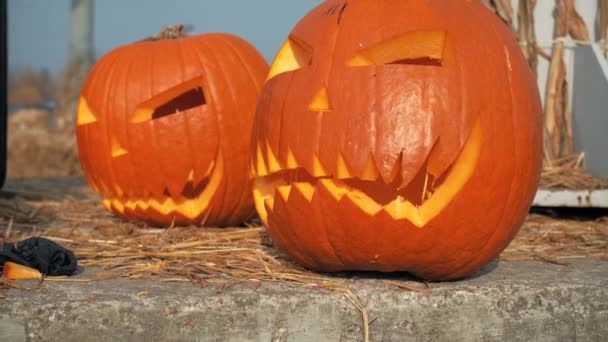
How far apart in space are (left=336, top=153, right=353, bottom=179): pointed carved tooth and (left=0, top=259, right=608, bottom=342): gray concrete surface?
1.03 ft

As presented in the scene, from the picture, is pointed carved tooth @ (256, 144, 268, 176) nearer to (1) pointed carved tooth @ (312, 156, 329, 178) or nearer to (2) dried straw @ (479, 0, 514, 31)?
(1) pointed carved tooth @ (312, 156, 329, 178)

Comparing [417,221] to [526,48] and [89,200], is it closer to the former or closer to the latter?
[526,48]

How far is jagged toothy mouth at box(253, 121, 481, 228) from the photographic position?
7.16 ft

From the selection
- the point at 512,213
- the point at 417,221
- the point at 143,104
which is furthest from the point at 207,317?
the point at 143,104

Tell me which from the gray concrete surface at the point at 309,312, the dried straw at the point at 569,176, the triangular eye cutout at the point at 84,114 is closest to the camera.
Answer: the gray concrete surface at the point at 309,312

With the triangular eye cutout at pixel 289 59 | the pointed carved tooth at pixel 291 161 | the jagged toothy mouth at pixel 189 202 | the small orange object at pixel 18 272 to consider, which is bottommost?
the jagged toothy mouth at pixel 189 202

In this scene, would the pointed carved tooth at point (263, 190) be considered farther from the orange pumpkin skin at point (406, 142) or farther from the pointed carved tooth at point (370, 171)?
the pointed carved tooth at point (370, 171)

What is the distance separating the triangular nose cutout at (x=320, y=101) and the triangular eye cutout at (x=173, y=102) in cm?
125

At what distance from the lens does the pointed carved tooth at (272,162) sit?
240cm

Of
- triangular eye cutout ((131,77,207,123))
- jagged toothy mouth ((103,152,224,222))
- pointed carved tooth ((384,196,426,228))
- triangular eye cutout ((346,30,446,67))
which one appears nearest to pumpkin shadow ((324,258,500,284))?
pointed carved tooth ((384,196,426,228))

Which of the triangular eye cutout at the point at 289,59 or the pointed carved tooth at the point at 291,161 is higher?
the triangular eye cutout at the point at 289,59

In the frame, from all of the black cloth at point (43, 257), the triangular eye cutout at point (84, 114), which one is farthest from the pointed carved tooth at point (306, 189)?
the triangular eye cutout at point (84, 114)

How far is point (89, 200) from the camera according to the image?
16.4ft

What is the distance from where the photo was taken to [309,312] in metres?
2.08
